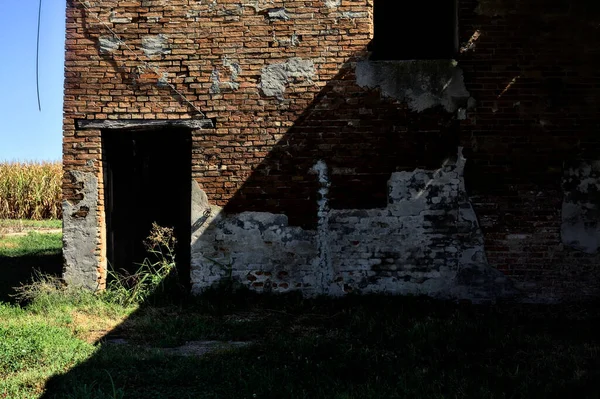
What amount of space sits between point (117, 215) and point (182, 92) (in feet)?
6.46

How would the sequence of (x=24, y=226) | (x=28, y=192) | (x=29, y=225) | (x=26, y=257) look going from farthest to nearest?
(x=28, y=192)
(x=29, y=225)
(x=24, y=226)
(x=26, y=257)

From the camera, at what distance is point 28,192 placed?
17641mm

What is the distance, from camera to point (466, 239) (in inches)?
254

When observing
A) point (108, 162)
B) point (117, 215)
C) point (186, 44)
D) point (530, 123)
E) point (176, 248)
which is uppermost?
point (186, 44)

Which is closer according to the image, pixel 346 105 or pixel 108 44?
pixel 346 105

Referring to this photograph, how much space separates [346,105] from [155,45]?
8.70 feet

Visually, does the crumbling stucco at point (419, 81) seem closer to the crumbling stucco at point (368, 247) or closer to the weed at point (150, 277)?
the crumbling stucco at point (368, 247)

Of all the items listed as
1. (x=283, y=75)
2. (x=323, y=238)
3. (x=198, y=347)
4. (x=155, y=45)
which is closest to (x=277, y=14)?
(x=283, y=75)

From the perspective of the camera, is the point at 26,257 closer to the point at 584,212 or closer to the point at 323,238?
the point at 323,238

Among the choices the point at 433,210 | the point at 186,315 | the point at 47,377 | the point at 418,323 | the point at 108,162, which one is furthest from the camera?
the point at 108,162

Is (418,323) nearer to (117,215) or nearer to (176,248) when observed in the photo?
(176,248)

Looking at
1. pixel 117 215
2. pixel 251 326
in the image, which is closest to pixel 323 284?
pixel 251 326

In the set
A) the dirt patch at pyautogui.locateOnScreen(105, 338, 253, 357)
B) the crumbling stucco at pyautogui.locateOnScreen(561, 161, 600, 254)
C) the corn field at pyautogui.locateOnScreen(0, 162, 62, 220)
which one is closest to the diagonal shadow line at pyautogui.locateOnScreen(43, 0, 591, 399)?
the crumbling stucco at pyautogui.locateOnScreen(561, 161, 600, 254)

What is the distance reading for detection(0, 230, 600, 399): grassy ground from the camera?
388 cm
